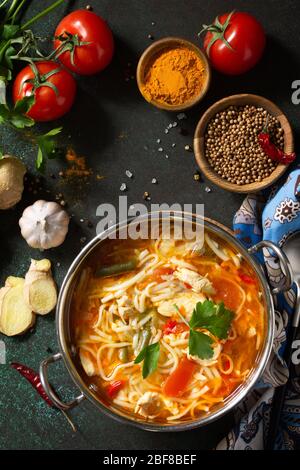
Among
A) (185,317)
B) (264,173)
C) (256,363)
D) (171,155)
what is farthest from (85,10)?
(256,363)

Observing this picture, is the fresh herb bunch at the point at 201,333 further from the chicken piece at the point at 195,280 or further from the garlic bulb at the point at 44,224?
the garlic bulb at the point at 44,224

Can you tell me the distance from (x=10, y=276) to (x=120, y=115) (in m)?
1.02

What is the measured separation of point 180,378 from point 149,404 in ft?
0.61

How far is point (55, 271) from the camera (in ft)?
10.4

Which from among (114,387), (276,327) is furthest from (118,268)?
(276,327)

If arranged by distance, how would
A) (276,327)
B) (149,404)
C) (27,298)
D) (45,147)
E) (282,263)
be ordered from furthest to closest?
(27,298) → (45,147) → (276,327) → (149,404) → (282,263)

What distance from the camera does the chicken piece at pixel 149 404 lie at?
110 inches

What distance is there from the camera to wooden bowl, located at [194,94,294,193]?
9.74ft

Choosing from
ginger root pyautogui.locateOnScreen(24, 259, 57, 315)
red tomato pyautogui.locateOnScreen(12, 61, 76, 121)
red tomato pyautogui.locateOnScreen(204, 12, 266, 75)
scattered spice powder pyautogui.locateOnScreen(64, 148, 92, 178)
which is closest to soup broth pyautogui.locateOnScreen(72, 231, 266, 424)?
ginger root pyautogui.locateOnScreen(24, 259, 57, 315)

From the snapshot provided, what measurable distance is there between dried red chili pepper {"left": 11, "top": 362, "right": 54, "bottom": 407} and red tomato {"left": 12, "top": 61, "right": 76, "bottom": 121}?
1284 millimetres

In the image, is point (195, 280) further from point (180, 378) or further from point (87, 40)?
point (87, 40)

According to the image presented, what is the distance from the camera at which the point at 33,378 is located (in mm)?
3141

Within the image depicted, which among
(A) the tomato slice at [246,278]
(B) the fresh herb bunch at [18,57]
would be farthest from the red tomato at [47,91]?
(A) the tomato slice at [246,278]

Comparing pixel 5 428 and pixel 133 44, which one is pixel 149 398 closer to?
pixel 5 428
